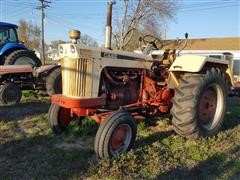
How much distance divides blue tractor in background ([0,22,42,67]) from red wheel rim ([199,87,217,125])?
6.06 meters

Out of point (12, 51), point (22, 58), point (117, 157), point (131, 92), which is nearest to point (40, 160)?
point (117, 157)

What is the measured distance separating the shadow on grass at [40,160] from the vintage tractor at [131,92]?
0.38 meters

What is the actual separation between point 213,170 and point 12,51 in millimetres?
8627

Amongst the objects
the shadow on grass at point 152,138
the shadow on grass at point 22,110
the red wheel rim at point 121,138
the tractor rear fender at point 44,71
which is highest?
the tractor rear fender at point 44,71

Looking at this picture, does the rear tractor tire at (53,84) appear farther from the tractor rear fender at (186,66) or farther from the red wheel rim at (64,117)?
the tractor rear fender at (186,66)

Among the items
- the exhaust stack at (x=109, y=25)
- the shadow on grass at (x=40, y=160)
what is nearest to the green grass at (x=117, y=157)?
the shadow on grass at (x=40, y=160)

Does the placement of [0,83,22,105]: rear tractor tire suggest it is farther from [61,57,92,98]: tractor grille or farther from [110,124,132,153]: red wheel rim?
[110,124,132,153]: red wheel rim

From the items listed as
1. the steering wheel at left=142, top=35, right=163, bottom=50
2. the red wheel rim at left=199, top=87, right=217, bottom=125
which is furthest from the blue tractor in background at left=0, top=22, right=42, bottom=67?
the red wheel rim at left=199, top=87, right=217, bottom=125

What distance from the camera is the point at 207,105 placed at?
6.49m

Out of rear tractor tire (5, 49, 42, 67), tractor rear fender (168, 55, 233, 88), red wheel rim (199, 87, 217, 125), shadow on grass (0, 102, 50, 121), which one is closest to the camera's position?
tractor rear fender (168, 55, 233, 88)

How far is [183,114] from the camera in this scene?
5.83m

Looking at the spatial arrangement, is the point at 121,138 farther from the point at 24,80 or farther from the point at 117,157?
the point at 24,80

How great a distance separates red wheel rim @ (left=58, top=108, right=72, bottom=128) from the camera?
6.17 m

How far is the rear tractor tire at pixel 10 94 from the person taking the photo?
913cm
